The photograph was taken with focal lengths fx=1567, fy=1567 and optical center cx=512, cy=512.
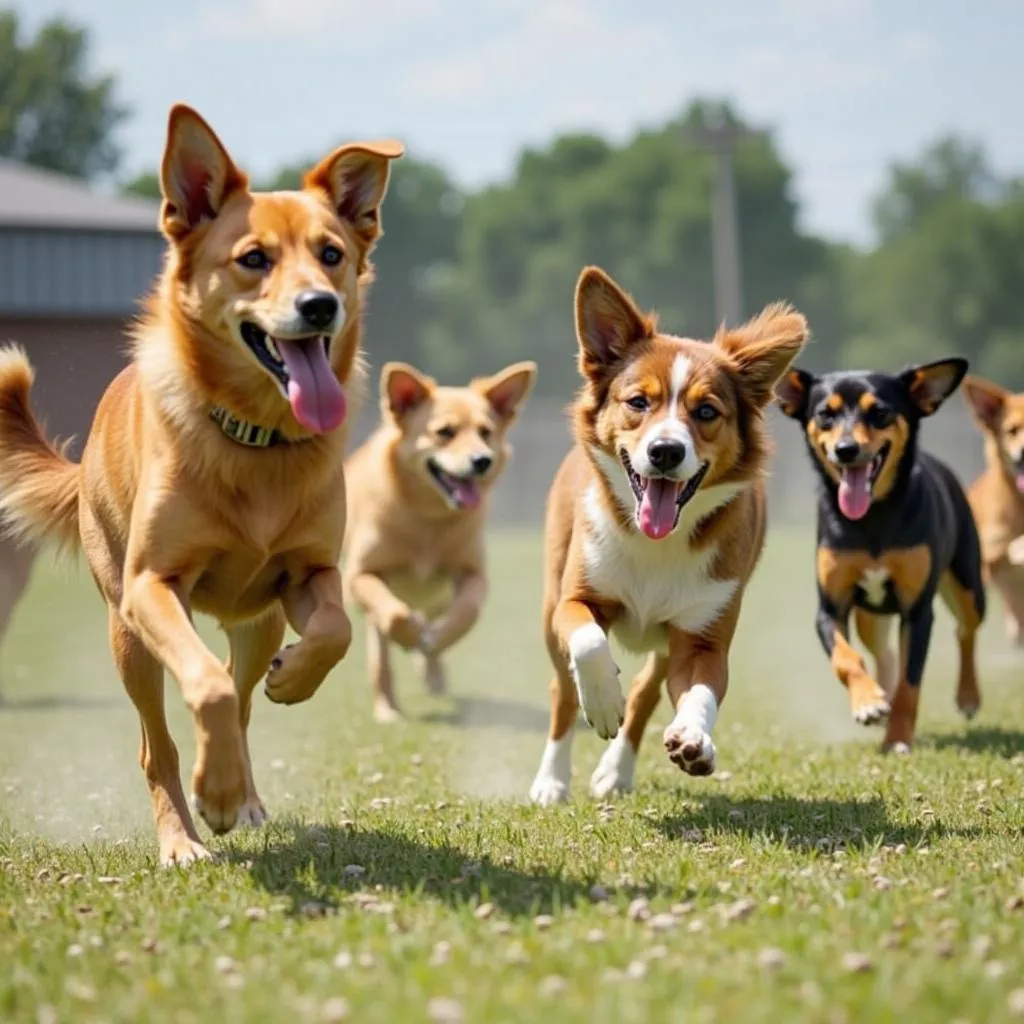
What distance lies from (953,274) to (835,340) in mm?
7370

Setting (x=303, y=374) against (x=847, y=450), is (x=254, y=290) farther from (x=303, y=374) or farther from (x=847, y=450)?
(x=847, y=450)

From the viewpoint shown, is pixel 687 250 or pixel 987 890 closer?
pixel 987 890

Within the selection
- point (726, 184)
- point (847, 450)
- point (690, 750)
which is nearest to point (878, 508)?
point (847, 450)

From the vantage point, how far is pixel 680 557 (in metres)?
6.54

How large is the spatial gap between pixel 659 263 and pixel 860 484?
70809 mm

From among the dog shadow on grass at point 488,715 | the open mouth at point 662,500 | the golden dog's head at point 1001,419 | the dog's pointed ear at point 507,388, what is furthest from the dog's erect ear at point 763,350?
the golden dog's head at point 1001,419

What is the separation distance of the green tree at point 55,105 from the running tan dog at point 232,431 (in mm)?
58961

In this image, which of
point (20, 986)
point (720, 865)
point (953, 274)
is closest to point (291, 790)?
point (720, 865)

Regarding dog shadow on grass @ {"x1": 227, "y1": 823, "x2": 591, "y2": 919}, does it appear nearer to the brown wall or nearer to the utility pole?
the brown wall

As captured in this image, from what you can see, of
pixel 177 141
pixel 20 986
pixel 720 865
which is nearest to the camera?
pixel 20 986

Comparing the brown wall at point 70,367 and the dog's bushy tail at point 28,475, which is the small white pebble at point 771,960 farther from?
the brown wall at point 70,367

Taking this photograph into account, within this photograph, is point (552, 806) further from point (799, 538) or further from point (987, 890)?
point (799, 538)

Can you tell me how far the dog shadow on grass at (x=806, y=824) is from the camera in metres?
5.57

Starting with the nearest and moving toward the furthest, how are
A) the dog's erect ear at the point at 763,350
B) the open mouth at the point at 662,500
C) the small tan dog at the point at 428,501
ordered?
the open mouth at the point at 662,500 < the dog's erect ear at the point at 763,350 < the small tan dog at the point at 428,501
